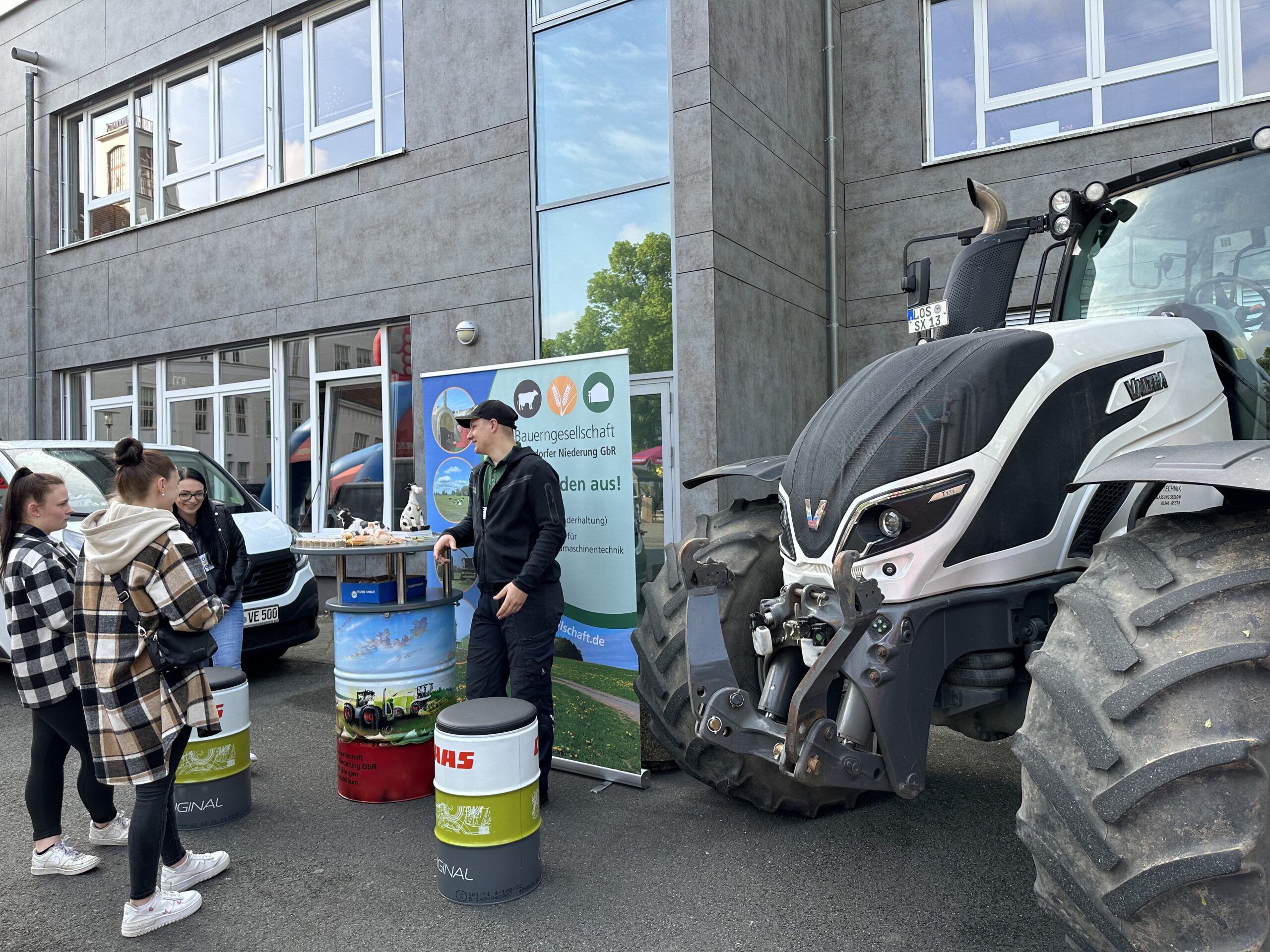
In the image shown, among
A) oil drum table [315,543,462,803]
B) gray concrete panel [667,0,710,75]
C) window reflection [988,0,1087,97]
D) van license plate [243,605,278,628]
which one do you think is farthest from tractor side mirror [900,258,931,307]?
window reflection [988,0,1087,97]

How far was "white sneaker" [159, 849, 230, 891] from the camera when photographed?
11.4ft

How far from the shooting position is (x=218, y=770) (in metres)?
4.19

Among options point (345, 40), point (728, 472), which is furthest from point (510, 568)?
point (345, 40)

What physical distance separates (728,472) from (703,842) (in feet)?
5.18

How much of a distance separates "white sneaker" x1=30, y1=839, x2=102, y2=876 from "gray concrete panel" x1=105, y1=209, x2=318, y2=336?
291 inches

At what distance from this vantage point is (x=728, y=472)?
4004 millimetres

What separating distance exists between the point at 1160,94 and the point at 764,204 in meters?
3.49

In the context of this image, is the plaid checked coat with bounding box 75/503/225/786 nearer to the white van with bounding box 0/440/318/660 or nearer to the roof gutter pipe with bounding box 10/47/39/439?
the white van with bounding box 0/440/318/660


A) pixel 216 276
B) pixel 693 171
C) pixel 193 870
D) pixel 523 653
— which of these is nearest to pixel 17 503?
pixel 193 870

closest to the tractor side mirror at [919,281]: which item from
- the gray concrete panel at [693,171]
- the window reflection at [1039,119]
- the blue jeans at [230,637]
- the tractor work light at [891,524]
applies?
the tractor work light at [891,524]

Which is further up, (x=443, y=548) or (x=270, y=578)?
(x=443, y=548)

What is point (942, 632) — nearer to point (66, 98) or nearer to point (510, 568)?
point (510, 568)

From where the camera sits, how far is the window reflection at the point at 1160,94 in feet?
24.8

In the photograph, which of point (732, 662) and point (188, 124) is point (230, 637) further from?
point (188, 124)
